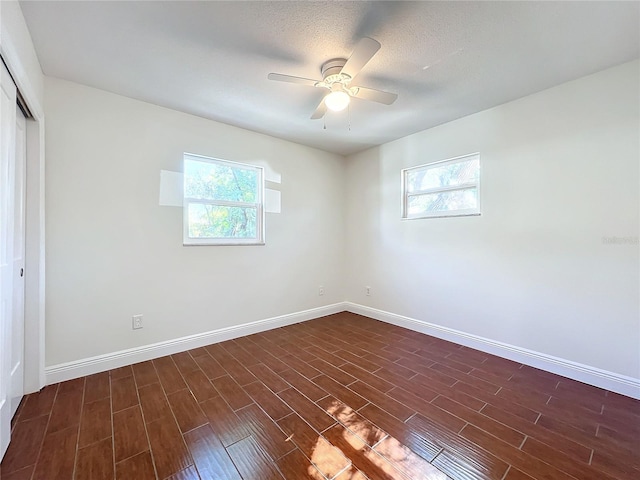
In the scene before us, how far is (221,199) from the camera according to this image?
3133 mm

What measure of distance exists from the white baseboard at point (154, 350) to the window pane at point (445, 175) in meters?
2.32

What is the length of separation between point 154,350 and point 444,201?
3.46 m

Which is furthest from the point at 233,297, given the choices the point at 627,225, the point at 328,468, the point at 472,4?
the point at 627,225

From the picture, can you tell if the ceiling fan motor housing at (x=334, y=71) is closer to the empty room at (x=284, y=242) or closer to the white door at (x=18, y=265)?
the empty room at (x=284, y=242)

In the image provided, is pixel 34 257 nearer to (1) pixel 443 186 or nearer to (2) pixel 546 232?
(1) pixel 443 186

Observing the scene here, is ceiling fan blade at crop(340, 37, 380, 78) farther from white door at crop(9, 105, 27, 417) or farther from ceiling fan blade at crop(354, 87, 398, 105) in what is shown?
white door at crop(9, 105, 27, 417)

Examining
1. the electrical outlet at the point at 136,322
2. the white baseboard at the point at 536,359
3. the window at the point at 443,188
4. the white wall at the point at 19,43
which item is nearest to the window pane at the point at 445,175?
the window at the point at 443,188

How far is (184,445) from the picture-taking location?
5.04ft

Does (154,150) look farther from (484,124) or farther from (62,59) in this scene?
(484,124)

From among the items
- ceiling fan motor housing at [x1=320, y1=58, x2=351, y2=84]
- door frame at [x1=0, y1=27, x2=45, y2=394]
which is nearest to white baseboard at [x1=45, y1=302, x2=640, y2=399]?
door frame at [x1=0, y1=27, x2=45, y2=394]

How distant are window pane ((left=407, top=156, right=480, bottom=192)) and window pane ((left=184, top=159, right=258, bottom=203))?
203cm

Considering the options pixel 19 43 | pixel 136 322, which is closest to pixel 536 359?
pixel 136 322

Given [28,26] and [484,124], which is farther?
[484,124]

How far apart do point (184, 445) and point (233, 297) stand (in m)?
1.72
